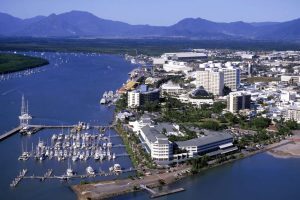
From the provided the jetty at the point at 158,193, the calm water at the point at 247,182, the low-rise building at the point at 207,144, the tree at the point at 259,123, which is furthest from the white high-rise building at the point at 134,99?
the jetty at the point at 158,193

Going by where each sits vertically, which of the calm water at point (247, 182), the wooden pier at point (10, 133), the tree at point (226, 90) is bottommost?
the calm water at point (247, 182)

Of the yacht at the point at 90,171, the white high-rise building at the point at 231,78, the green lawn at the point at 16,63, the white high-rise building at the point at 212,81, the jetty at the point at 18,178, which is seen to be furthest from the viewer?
the green lawn at the point at 16,63

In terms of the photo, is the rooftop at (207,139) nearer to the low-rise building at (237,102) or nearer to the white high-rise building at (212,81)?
the low-rise building at (237,102)

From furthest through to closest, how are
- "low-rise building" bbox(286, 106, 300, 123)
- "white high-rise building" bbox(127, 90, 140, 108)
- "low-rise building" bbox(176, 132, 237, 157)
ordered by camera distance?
"white high-rise building" bbox(127, 90, 140, 108) → "low-rise building" bbox(286, 106, 300, 123) → "low-rise building" bbox(176, 132, 237, 157)

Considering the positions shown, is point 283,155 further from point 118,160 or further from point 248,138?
point 118,160

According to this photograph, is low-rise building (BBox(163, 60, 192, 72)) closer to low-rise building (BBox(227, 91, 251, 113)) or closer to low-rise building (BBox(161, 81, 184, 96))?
low-rise building (BBox(161, 81, 184, 96))

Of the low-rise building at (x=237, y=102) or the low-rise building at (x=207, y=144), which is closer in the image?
the low-rise building at (x=207, y=144)

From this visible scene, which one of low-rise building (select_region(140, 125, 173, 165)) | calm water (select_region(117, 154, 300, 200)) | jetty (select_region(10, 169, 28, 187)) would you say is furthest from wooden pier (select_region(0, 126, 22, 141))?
calm water (select_region(117, 154, 300, 200))

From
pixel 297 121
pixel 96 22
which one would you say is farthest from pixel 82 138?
pixel 96 22
